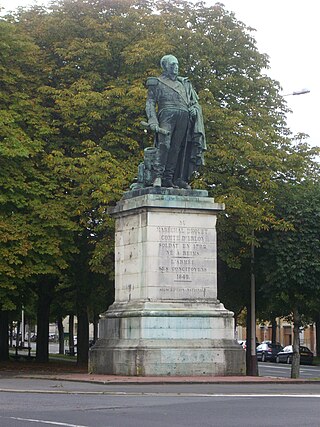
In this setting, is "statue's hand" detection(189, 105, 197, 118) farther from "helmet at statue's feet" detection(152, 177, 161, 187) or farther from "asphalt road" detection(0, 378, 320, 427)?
"asphalt road" detection(0, 378, 320, 427)

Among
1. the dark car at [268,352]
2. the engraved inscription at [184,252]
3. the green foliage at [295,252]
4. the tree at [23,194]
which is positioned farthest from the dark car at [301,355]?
the engraved inscription at [184,252]

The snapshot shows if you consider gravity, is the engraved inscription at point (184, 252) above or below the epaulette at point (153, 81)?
below

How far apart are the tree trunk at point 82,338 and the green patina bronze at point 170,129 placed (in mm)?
18356

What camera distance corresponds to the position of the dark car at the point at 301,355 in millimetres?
69312

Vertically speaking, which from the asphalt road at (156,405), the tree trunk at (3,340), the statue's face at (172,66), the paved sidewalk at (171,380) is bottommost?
the asphalt road at (156,405)

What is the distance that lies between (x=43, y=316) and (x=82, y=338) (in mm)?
2472

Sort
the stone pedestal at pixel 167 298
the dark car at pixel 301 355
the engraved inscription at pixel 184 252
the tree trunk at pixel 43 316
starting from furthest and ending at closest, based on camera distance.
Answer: the dark car at pixel 301 355
the tree trunk at pixel 43 316
the engraved inscription at pixel 184 252
the stone pedestal at pixel 167 298

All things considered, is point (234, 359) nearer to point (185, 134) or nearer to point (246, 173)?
point (185, 134)

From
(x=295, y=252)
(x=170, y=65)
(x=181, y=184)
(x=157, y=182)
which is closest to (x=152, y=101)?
(x=170, y=65)

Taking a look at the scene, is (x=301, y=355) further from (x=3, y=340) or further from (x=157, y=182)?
(x=157, y=182)

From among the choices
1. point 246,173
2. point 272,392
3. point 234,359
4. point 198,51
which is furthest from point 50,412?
point 198,51

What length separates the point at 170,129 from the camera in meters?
25.7

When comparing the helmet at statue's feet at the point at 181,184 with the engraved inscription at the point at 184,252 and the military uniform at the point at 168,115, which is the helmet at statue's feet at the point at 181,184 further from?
the engraved inscription at the point at 184,252

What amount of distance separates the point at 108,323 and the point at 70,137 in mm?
15079
